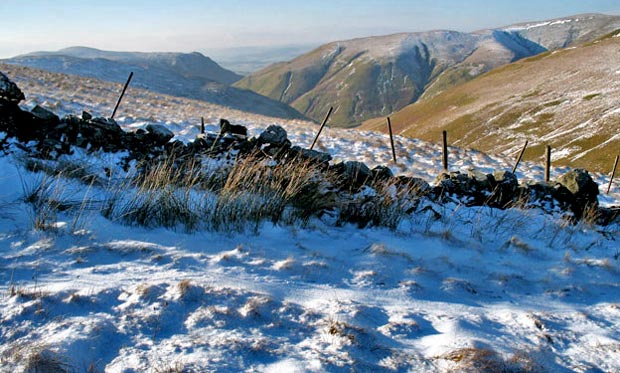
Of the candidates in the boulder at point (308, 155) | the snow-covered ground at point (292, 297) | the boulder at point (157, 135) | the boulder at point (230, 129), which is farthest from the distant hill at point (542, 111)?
the boulder at point (157, 135)

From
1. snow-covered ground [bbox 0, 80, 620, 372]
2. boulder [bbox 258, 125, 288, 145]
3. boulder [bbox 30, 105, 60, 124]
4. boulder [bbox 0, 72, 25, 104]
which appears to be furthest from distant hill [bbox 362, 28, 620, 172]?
boulder [bbox 0, 72, 25, 104]

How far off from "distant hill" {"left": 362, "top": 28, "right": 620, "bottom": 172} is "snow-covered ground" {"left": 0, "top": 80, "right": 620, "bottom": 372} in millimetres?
43367

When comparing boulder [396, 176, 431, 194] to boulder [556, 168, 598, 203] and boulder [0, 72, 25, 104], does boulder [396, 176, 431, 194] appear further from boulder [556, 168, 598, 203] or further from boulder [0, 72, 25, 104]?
boulder [0, 72, 25, 104]

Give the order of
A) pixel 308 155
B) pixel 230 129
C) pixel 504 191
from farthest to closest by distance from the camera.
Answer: pixel 230 129 → pixel 308 155 → pixel 504 191

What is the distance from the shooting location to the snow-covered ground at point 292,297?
2803mm

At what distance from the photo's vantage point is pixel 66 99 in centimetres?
2061

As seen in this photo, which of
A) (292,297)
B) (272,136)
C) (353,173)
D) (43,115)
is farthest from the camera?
(272,136)

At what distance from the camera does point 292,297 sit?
11.6 ft

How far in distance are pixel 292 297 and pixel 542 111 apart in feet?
246

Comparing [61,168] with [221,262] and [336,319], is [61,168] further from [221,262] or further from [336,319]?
[336,319]

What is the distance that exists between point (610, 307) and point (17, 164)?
685cm

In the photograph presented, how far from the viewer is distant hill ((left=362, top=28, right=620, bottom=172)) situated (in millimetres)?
50375

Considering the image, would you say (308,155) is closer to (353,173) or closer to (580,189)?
(353,173)

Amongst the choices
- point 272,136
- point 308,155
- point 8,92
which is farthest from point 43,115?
point 308,155
